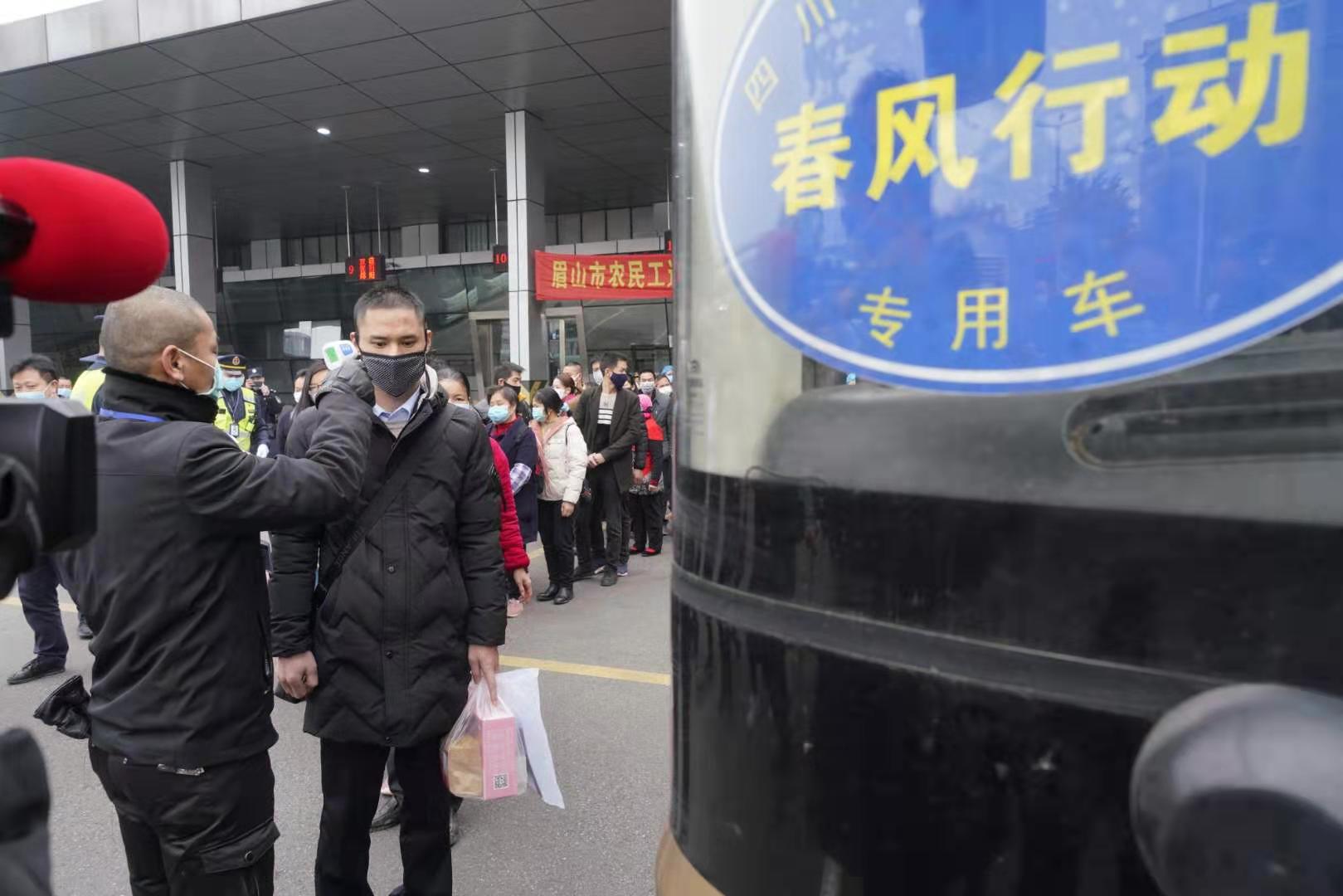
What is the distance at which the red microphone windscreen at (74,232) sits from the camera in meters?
0.80

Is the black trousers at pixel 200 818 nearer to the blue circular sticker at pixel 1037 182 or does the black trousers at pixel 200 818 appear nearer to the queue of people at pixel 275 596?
the queue of people at pixel 275 596

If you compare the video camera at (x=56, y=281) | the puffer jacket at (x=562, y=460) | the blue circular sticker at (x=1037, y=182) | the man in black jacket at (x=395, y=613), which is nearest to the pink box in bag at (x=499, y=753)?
the man in black jacket at (x=395, y=613)

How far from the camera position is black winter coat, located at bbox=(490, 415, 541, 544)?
565cm

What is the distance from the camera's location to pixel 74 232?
82 cm

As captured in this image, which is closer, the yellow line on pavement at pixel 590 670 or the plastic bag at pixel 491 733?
the plastic bag at pixel 491 733

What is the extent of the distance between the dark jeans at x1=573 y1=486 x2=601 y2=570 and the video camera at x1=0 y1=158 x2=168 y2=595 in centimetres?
568

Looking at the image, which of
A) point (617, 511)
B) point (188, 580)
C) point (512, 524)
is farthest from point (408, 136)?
point (188, 580)

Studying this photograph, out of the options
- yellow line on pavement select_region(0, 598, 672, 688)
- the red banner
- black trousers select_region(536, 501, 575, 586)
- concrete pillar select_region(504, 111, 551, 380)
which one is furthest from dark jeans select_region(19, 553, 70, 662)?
the red banner

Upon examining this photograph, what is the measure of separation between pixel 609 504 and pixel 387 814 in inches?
144

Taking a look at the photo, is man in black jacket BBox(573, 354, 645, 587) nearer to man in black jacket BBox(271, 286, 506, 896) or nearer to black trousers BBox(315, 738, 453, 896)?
man in black jacket BBox(271, 286, 506, 896)

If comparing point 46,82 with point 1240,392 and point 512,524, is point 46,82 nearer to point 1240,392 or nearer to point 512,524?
point 512,524

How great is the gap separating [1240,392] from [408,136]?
14.2m

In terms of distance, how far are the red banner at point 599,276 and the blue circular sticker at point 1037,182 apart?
11611 millimetres

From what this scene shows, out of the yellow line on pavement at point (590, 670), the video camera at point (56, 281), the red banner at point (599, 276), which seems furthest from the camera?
the red banner at point (599, 276)
